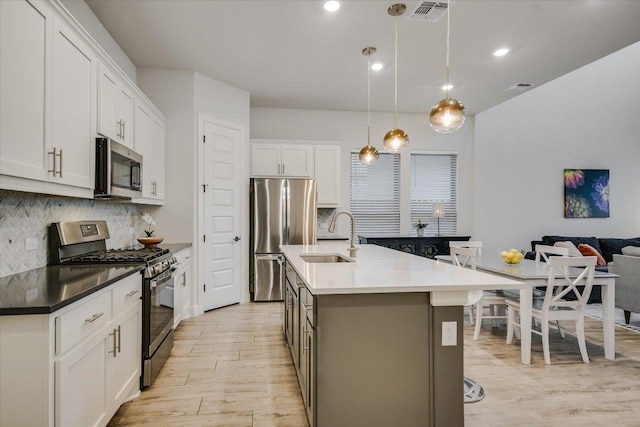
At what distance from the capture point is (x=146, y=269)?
258 cm

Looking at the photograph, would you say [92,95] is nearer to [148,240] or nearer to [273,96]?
[148,240]

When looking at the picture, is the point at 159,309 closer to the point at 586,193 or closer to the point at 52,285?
the point at 52,285

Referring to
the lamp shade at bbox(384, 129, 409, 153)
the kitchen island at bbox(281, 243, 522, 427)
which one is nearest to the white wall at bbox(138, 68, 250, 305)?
the lamp shade at bbox(384, 129, 409, 153)

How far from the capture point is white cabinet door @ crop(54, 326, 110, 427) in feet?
4.94

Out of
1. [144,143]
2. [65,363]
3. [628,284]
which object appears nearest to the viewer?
[65,363]

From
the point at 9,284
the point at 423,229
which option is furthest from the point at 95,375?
the point at 423,229

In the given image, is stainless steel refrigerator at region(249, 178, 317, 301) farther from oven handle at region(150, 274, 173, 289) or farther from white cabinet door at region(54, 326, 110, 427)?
white cabinet door at region(54, 326, 110, 427)

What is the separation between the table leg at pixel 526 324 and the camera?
3.07 m

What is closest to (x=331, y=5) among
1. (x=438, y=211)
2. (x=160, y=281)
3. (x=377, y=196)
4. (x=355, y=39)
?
(x=355, y=39)

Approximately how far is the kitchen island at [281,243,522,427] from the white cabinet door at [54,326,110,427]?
109 cm

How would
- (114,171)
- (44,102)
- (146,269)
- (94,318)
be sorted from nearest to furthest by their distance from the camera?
1. (94,318)
2. (44,102)
3. (146,269)
4. (114,171)

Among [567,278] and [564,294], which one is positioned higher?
[567,278]

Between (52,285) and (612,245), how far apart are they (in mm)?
7767

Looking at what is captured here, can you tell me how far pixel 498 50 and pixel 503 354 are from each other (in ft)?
10.4
